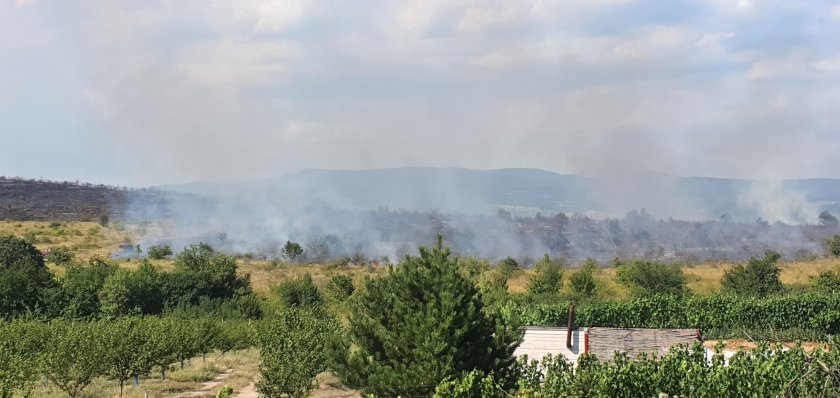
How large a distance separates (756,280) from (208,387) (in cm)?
3564

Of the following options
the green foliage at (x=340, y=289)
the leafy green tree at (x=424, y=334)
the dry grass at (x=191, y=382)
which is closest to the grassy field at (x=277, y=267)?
the green foliage at (x=340, y=289)

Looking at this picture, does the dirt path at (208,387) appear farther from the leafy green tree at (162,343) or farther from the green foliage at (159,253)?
the green foliage at (159,253)

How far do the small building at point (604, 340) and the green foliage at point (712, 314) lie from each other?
11.5 metres

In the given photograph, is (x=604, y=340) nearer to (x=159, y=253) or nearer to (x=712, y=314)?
(x=712, y=314)

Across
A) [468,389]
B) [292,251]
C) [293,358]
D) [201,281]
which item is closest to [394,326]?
[468,389]

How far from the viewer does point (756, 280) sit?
48.4m

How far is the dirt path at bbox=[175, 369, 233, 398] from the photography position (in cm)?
2650

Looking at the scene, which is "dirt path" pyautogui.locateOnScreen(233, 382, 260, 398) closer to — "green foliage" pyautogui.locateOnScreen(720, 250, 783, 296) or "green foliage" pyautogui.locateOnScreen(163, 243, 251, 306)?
"green foliage" pyautogui.locateOnScreen(163, 243, 251, 306)

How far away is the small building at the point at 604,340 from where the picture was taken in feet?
70.5

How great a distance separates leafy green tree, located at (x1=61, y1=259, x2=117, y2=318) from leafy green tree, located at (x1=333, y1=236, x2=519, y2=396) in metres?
30.8

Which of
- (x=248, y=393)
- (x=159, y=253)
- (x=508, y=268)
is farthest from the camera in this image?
(x=159, y=253)

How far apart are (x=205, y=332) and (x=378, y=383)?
20.6m

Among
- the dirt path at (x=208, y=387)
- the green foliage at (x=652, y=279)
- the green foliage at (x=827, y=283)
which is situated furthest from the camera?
the green foliage at (x=652, y=279)

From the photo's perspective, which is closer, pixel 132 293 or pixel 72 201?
pixel 132 293
